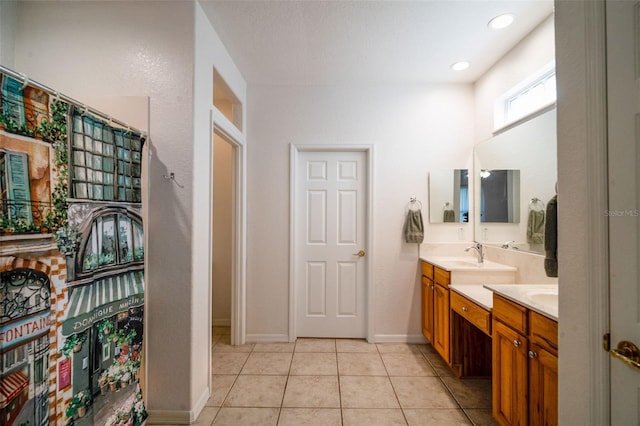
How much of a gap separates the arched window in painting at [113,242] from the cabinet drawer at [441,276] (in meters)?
2.24

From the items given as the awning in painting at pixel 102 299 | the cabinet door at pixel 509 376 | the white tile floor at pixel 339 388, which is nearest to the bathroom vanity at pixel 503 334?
the cabinet door at pixel 509 376

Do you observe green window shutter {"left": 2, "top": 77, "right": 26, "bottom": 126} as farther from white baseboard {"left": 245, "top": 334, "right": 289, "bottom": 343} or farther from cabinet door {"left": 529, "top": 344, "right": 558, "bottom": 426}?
white baseboard {"left": 245, "top": 334, "right": 289, "bottom": 343}

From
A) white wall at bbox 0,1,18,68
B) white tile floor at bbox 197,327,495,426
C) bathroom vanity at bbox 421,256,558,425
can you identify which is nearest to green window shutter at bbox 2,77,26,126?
white wall at bbox 0,1,18,68

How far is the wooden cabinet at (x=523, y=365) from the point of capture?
1.20m

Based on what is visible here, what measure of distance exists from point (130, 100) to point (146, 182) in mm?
531

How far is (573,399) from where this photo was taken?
971 millimetres

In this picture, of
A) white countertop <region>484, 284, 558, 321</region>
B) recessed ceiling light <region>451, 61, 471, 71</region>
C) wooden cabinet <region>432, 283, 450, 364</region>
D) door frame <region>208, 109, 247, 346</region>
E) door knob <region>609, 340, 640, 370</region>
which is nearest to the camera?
door knob <region>609, 340, 640, 370</region>

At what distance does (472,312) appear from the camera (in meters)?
1.84

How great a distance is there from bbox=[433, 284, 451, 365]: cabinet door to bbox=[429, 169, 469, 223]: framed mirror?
31.5 inches

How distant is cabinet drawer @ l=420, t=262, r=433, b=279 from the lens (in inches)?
100

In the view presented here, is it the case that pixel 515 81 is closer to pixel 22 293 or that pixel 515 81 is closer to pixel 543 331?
pixel 543 331

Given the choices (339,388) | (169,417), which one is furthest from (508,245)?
(169,417)

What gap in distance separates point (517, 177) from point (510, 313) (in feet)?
3.98

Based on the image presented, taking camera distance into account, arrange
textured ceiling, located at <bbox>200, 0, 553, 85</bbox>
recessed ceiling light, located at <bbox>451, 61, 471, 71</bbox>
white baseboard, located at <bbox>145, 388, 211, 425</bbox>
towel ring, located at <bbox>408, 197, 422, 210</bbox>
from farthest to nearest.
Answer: towel ring, located at <bbox>408, 197, 422, 210</bbox>, recessed ceiling light, located at <bbox>451, 61, 471, 71</bbox>, textured ceiling, located at <bbox>200, 0, 553, 85</bbox>, white baseboard, located at <bbox>145, 388, 211, 425</bbox>
